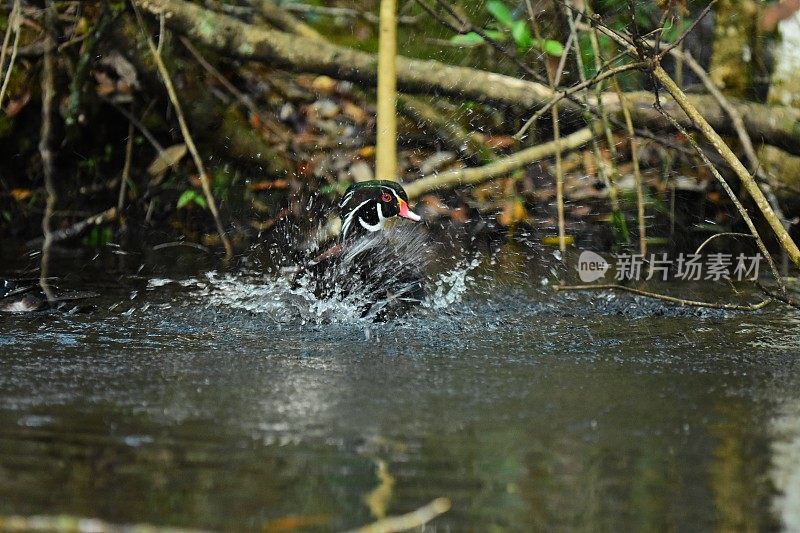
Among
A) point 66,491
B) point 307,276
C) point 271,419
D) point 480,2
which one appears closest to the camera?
point 66,491

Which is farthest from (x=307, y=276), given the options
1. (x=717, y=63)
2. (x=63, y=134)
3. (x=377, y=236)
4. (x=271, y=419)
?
(x=717, y=63)

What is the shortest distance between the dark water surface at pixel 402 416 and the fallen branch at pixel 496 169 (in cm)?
170

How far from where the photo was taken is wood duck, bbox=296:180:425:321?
5.25 meters

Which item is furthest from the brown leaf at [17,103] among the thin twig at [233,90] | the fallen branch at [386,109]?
the fallen branch at [386,109]

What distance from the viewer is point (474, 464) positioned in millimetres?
2902

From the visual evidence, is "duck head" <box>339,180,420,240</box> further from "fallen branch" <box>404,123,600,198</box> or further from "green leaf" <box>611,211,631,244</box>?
"green leaf" <box>611,211,631,244</box>

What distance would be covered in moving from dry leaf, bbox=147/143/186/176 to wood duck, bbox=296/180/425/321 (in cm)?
267

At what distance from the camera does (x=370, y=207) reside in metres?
5.75

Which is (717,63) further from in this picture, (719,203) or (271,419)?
(271,419)

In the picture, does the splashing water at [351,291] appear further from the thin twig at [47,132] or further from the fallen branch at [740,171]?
the fallen branch at [740,171]

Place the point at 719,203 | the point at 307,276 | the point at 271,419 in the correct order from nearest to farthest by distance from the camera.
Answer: the point at 271,419
the point at 307,276
the point at 719,203

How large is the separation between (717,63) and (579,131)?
1.33 m

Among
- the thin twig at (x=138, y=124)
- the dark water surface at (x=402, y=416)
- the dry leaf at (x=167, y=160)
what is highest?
the thin twig at (x=138, y=124)

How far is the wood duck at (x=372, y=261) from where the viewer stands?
17.2 feet
